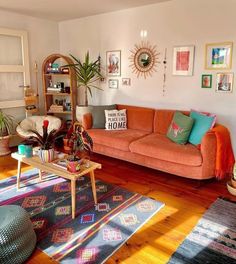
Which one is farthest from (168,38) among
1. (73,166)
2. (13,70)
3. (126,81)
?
(13,70)

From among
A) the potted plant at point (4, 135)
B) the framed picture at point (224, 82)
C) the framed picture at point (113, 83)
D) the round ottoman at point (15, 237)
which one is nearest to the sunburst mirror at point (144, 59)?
the framed picture at point (113, 83)

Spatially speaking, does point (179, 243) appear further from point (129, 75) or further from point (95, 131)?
point (129, 75)

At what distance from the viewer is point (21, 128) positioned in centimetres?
420

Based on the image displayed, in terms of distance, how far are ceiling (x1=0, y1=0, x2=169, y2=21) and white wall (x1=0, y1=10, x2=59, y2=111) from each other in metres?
0.16

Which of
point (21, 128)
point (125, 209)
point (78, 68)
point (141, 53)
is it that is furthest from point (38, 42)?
point (125, 209)

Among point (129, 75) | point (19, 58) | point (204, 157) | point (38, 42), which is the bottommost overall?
point (204, 157)

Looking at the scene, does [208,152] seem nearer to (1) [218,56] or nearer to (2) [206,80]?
(2) [206,80]

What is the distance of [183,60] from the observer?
11.7 ft

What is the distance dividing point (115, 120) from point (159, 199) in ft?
5.43

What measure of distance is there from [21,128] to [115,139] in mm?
1754

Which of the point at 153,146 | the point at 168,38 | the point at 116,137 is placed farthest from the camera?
the point at 168,38

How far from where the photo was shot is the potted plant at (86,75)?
439cm

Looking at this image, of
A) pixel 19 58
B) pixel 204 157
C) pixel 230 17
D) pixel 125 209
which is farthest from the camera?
pixel 19 58

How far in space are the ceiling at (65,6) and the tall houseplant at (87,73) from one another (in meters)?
0.75
